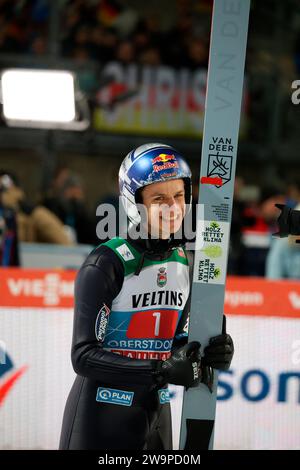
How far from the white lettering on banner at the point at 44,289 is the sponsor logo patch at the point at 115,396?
2.24 meters

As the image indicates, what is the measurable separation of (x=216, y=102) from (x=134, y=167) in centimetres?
41

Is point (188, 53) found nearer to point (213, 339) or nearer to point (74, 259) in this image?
point (74, 259)

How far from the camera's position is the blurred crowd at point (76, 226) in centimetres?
795

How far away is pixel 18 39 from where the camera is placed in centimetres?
1416

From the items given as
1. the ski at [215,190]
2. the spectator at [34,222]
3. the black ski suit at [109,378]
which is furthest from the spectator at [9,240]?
the ski at [215,190]

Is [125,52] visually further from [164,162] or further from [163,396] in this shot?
[163,396]

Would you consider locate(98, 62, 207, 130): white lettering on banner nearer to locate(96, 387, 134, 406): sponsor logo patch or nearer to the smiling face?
the smiling face

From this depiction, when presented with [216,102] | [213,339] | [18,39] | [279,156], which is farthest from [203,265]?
[279,156]

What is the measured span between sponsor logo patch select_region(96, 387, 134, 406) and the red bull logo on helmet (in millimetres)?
835

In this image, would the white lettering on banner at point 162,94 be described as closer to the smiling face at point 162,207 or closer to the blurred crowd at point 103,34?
the blurred crowd at point 103,34

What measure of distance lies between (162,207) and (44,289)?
7.88 feet

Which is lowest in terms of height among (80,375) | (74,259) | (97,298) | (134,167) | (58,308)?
(74,259)

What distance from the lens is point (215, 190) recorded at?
316 centimetres

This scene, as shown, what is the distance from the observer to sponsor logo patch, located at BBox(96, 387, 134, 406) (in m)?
3.28
